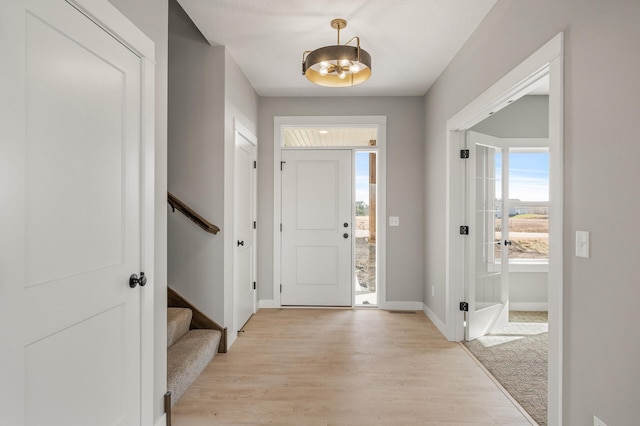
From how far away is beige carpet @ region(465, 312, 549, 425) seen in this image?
2314 mm

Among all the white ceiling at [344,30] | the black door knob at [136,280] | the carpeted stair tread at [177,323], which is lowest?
the carpeted stair tread at [177,323]

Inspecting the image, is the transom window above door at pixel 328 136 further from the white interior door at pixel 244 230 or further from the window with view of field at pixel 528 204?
the window with view of field at pixel 528 204

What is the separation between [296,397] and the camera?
2324 mm

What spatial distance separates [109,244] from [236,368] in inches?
63.4

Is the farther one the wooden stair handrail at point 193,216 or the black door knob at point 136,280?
the wooden stair handrail at point 193,216

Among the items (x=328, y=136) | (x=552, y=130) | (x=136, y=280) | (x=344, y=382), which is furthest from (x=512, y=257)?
(x=136, y=280)

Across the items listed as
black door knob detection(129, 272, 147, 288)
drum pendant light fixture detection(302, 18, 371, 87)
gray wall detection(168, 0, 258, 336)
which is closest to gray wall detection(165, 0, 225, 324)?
gray wall detection(168, 0, 258, 336)

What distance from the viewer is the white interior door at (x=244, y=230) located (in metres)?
3.45

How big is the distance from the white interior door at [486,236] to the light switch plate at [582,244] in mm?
1768

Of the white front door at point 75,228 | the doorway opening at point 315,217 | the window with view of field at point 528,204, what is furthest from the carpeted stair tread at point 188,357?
the window with view of field at point 528,204

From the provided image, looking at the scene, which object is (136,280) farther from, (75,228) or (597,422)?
(597,422)

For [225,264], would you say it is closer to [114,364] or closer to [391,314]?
[114,364]

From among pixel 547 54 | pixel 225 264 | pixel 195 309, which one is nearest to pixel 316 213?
pixel 225 264

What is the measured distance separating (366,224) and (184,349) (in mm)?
2870
